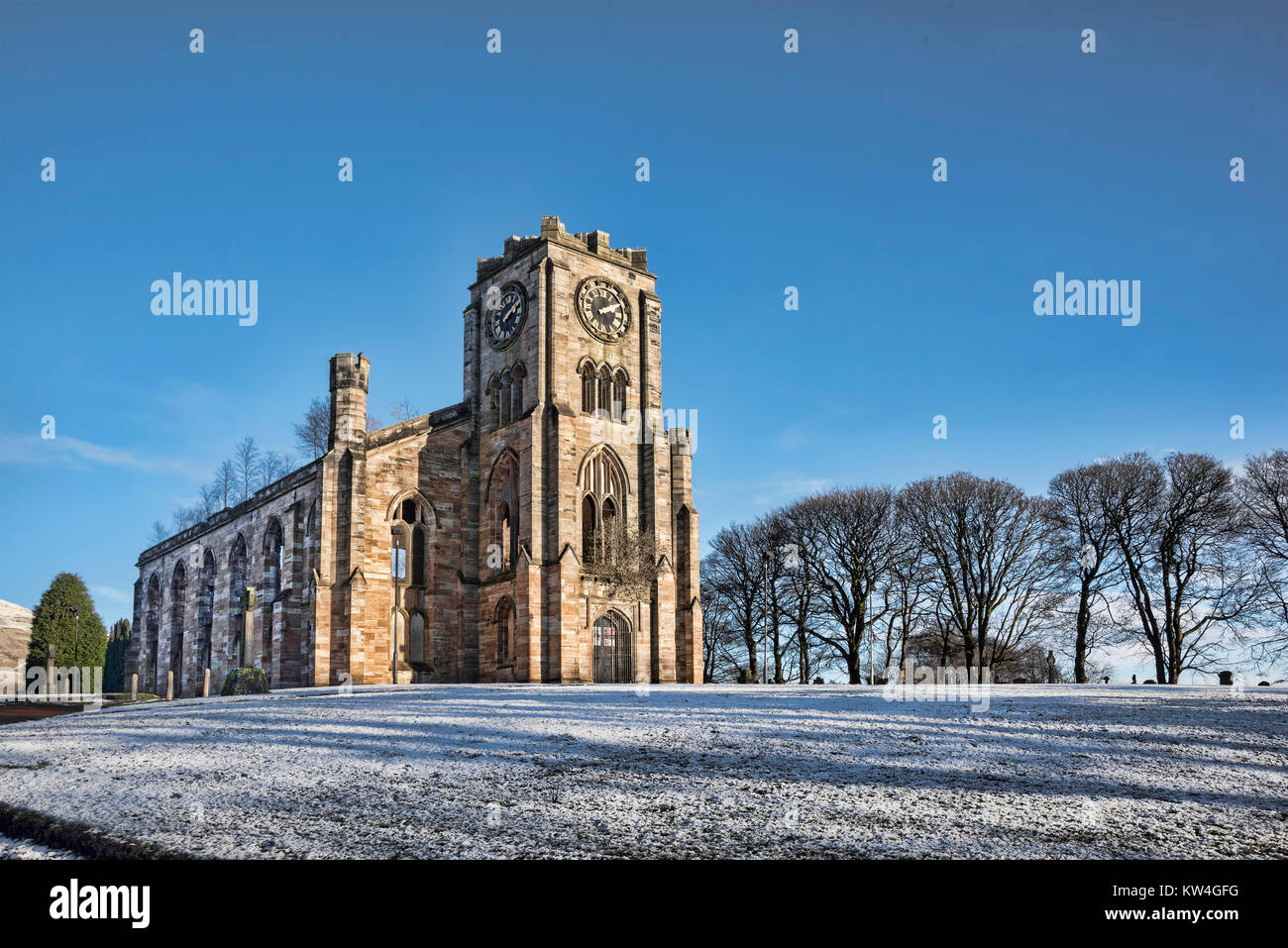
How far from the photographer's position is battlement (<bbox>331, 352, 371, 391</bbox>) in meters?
37.7

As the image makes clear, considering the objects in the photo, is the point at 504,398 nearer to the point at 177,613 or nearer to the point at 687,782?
the point at 177,613

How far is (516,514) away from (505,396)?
17.7ft

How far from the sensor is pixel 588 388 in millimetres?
40906

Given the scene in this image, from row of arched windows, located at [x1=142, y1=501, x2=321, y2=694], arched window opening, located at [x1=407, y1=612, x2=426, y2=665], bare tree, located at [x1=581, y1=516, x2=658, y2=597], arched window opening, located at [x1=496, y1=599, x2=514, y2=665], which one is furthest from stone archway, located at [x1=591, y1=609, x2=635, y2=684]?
row of arched windows, located at [x1=142, y1=501, x2=321, y2=694]

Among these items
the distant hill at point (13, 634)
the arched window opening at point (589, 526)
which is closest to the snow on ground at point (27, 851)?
the arched window opening at point (589, 526)

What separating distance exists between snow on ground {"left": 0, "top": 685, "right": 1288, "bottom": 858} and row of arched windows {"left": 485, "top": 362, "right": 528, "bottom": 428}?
24340 millimetres

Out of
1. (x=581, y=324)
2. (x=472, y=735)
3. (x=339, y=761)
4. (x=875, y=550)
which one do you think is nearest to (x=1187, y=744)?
(x=472, y=735)

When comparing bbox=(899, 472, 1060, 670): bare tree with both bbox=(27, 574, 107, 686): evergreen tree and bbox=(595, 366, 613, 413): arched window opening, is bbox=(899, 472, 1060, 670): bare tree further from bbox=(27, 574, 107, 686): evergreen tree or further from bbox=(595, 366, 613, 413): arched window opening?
bbox=(27, 574, 107, 686): evergreen tree

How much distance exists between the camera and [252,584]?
4641 centimetres

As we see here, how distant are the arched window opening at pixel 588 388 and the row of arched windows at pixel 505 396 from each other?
2472 mm

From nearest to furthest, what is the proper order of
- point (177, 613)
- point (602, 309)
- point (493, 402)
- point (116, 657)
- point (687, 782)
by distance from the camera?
point (687, 782) → point (602, 309) → point (493, 402) → point (177, 613) → point (116, 657)

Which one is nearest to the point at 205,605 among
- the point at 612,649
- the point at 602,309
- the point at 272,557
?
the point at 272,557
